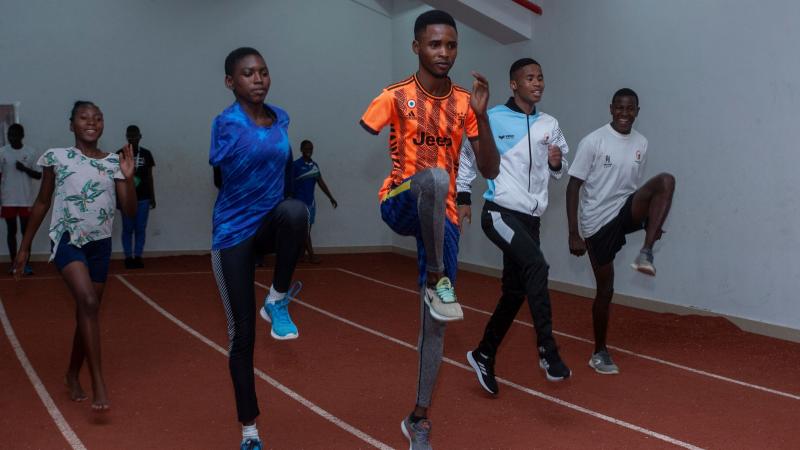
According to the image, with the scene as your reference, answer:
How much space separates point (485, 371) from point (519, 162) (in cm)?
143

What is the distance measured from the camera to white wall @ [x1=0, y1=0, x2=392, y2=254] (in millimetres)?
13195

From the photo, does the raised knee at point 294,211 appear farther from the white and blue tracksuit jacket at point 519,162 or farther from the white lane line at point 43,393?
the white lane line at point 43,393

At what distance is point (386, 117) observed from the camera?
3.70m

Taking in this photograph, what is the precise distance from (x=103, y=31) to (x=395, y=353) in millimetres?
9459

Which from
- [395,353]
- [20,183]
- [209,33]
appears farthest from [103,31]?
[395,353]

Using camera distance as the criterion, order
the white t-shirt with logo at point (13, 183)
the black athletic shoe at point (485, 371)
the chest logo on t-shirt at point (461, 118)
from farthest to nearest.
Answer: the white t-shirt with logo at point (13, 183) < the black athletic shoe at point (485, 371) < the chest logo on t-shirt at point (461, 118)

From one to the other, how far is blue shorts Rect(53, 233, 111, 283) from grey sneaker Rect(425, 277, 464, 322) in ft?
7.60

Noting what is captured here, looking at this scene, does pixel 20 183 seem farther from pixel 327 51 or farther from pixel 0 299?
pixel 327 51

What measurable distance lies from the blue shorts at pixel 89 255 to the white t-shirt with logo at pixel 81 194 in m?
0.04

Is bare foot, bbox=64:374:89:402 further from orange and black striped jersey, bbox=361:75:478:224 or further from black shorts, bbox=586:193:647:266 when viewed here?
black shorts, bbox=586:193:647:266

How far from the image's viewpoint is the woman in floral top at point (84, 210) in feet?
15.4

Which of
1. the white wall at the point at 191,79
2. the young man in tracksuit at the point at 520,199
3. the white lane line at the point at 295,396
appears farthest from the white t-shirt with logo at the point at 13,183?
the young man in tracksuit at the point at 520,199

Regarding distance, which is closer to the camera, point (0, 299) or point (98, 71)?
point (0, 299)

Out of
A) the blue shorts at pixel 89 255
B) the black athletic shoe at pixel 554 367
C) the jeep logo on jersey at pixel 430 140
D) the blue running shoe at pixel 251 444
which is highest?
the jeep logo on jersey at pixel 430 140
